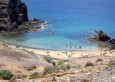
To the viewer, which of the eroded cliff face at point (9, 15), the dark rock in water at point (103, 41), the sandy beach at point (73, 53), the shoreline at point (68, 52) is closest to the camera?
the sandy beach at point (73, 53)

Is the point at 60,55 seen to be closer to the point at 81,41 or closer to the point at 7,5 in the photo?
the point at 81,41

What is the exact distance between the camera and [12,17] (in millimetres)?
93188

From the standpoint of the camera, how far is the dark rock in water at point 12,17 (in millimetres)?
90250

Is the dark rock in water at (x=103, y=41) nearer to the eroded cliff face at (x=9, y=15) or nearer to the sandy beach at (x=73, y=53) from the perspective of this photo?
the sandy beach at (x=73, y=53)

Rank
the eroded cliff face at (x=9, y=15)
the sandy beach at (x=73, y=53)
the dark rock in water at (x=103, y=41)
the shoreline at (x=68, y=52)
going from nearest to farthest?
the sandy beach at (x=73, y=53) < the shoreline at (x=68, y=52) < the dark rock in water at (x=103, y=41) < the eroded cliff face at (x=9, y=15)

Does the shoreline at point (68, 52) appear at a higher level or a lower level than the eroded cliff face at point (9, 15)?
lower

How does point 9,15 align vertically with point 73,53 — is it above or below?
above

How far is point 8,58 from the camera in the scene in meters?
34.8

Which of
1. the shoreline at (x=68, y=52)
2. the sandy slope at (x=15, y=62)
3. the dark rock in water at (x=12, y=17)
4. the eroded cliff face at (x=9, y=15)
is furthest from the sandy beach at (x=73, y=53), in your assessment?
the eroded cliff face at (x=9, y=15)

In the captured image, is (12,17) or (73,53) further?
(12,17)

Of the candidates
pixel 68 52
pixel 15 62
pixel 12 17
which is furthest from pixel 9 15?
pixel 15 62

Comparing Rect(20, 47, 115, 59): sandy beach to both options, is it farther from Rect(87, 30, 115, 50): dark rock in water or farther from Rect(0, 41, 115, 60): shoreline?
Rect(87, 30, 115, 50): dark rock in water

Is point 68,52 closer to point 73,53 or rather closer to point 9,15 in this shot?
point 73,53

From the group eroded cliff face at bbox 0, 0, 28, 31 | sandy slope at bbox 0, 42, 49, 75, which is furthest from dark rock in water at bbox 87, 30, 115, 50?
sandy slope at bbox 0, 42, 49, 75
